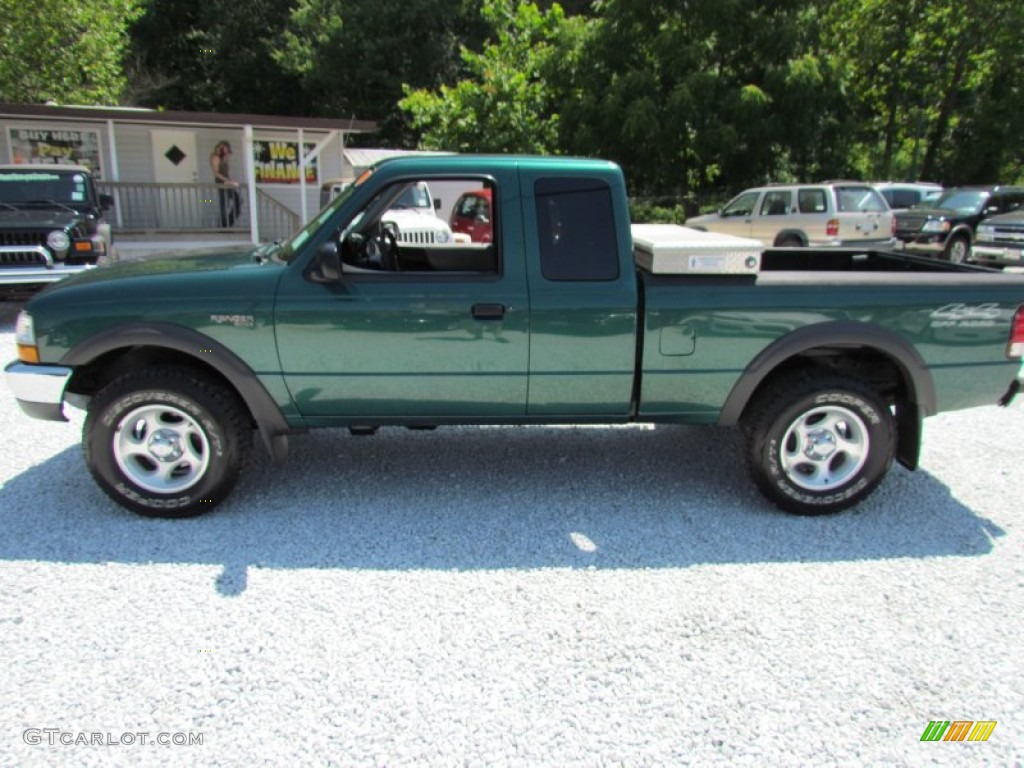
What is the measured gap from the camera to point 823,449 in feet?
Result: 13.4

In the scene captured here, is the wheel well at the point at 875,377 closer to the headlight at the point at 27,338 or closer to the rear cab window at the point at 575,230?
the rear cab window at the point at 575,230

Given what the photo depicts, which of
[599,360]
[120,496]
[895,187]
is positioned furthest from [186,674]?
[895,187]

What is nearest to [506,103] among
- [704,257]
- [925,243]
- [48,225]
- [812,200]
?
[812,200]

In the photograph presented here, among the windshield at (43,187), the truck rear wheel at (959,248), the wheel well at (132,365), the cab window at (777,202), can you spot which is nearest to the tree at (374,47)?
the cab window at (777,202)

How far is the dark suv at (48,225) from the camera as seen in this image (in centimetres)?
897

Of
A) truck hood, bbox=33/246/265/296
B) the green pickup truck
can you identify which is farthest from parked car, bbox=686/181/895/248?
truck hood, bbox=33/246/265/296

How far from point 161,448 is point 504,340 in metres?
1.84

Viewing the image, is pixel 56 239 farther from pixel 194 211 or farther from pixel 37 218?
pixel 194 211

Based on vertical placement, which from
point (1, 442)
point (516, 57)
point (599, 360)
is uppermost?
point (516, 57)

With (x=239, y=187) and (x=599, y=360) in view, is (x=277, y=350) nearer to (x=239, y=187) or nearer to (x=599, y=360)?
(x=599, y=360)

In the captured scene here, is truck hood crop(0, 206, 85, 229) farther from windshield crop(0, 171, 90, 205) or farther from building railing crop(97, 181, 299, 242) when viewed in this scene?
building railing crop(97, 181, 299, 242)

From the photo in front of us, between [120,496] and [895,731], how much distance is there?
361 cm

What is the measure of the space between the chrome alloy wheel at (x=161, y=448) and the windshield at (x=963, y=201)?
16.7 meters

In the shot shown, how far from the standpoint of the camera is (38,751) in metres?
2.41
